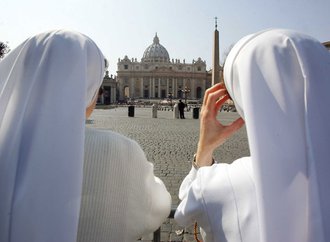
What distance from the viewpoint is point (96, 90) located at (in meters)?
1.82

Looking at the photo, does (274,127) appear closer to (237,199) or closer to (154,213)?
(237,199)

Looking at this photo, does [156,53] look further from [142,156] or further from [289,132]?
[289,132]

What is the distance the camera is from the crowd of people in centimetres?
135

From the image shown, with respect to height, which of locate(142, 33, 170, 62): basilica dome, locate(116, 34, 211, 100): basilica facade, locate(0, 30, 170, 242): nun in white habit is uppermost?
locate(142, 33, 170, 62): basilica dome

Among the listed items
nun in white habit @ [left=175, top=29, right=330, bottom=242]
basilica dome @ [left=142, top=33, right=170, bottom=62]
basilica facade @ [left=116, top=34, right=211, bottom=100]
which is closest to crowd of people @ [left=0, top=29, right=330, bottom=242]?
nun in white habit @ [left=175, top=29, right=330, bottom=242]

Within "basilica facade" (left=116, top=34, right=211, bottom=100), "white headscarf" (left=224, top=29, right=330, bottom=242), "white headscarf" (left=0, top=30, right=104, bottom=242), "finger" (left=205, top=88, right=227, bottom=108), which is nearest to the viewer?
"white headscarf" (left=224, top=29, right=330, bottom=242)

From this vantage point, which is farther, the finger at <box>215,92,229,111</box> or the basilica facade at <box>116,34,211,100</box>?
the basilica facade at <box>116,34,211,100</box>

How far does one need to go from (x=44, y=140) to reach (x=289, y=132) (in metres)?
1.00

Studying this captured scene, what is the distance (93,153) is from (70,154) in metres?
0.23

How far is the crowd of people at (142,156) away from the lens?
4.43ft

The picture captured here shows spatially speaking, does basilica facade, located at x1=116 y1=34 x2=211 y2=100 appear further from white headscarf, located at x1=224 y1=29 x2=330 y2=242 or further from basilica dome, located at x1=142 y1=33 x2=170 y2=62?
white headscarf, located at x1=224 y1=29 x2=330 y2=242

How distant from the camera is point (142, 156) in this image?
1825 millimetres

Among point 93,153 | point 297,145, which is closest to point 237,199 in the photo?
point 297,145

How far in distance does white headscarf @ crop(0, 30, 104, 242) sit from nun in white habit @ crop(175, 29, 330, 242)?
0.74 metres
